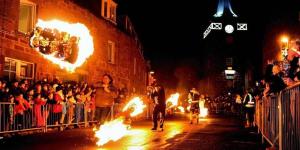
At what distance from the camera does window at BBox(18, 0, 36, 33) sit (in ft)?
58.8

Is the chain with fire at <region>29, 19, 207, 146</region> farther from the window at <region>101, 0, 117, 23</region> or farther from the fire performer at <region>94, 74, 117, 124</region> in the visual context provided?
the window at <region>101, 0, 117, 23</region>

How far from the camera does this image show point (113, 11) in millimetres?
28609

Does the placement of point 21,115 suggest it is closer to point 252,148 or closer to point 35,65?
point 35,65

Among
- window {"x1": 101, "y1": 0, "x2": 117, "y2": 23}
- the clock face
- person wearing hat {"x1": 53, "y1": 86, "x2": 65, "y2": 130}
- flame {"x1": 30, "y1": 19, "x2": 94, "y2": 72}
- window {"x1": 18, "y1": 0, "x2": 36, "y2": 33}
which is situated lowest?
person wearing hat {"x1": 53, "y1": 86, "x2": 65, "y2": 130}

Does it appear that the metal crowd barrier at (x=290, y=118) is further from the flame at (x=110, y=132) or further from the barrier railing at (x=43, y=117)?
the barrier railing at (x=43, y=117)

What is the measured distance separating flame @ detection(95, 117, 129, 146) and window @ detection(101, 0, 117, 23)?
14795mm

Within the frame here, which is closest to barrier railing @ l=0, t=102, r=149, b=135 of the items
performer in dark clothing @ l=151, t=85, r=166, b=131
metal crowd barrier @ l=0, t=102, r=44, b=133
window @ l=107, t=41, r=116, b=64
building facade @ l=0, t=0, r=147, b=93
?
metal crowd barrier @ l=0, t=102, r=44, b=133

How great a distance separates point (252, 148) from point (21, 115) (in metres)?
8.04

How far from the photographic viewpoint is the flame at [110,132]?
11.8 m

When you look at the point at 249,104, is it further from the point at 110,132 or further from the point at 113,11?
the point at 113,11

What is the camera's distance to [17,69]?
1708 centimetres

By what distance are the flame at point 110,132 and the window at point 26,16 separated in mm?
7424

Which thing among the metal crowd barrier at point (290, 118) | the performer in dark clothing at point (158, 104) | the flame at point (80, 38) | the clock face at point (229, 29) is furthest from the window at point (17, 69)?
the clock face at point (229, 29)

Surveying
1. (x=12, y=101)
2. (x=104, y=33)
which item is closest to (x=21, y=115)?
(x=12, y=101)
